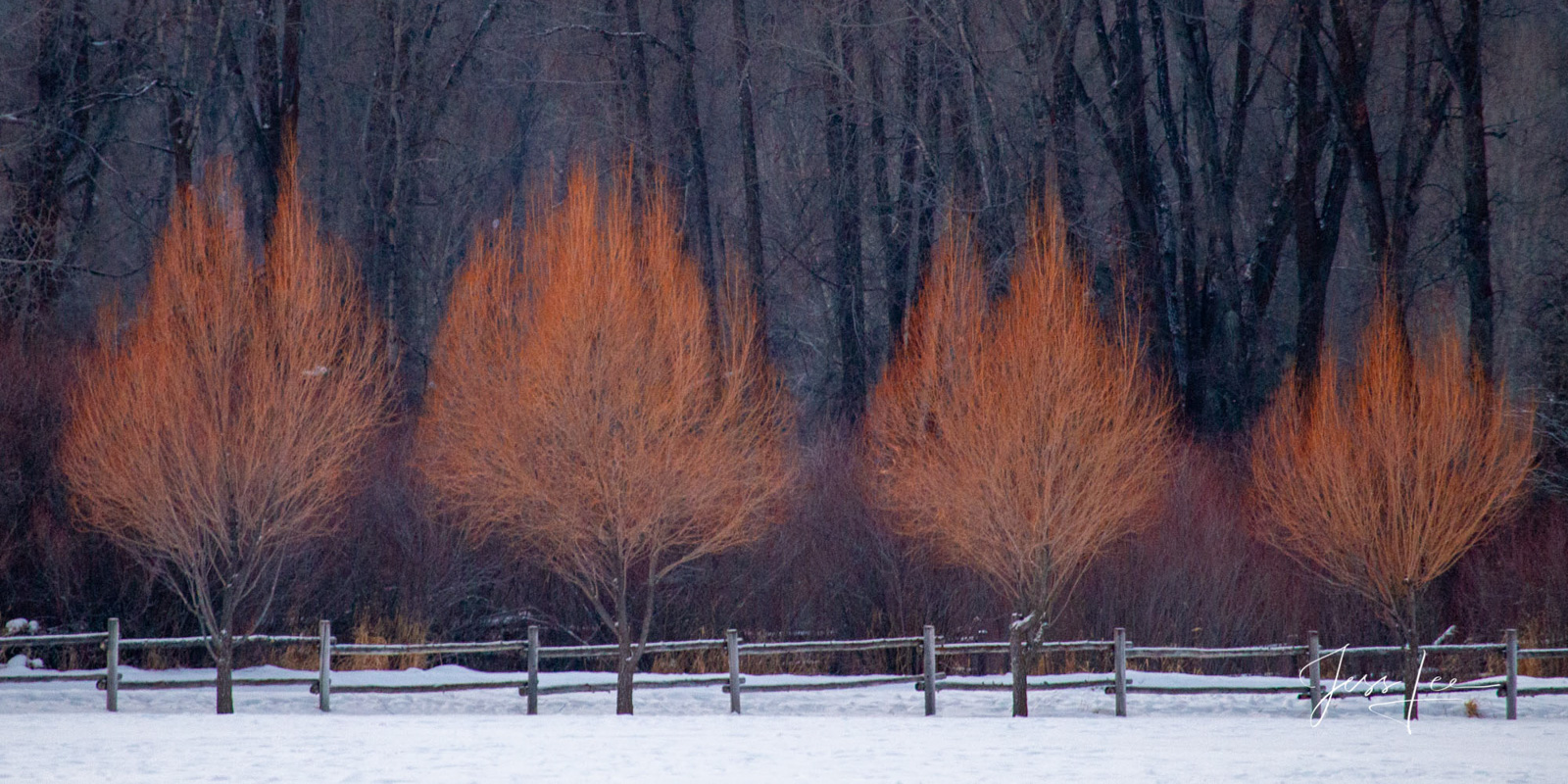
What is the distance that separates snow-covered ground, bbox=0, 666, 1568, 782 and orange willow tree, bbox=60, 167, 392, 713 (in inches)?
83.8

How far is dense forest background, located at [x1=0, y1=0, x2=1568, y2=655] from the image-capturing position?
2356cm

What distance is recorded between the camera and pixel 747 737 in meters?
14.8

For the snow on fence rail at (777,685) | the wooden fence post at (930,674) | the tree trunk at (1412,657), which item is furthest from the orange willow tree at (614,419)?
the tree trunk at (1412,657)

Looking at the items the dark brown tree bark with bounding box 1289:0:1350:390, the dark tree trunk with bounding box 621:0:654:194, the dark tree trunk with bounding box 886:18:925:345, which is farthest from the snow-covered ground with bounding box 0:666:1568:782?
the dark tree trunk with bounding box 621:0:654:194

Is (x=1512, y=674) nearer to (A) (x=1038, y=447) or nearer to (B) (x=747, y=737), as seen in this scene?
(A) (x=1038, y=447)

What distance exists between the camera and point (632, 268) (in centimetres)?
1878

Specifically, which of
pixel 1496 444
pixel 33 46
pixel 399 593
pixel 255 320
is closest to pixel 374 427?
pixel 399 593

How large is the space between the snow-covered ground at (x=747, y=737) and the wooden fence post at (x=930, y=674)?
23 centimetres

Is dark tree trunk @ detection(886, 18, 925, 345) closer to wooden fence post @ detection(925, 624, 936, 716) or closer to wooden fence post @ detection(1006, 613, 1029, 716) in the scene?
wooden fence post @ detection(925, 624, 936, 716)

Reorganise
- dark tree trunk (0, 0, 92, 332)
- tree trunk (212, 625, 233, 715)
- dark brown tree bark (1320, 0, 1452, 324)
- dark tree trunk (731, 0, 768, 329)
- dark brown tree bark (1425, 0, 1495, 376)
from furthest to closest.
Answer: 1. dark tree trunk (731, 0, 768, 329)
2. dark brown tree bark (1320, 0, 1452, 324)
3. dark brown tree bark (1425, 0, 1495, 376)
4. dark tree trunk (0, 0, 92, 332)
5. tree trunk (212, 625, 233, 715)

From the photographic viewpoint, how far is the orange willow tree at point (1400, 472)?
18734mm
